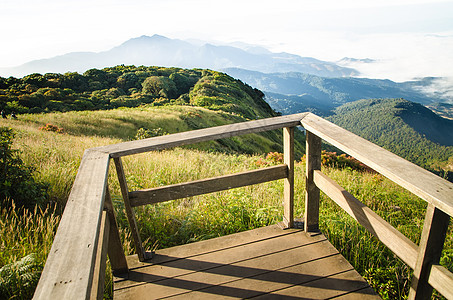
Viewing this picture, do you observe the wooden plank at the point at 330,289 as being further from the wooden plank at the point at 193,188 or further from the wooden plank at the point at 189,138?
the wooden plank at the point at 189,138

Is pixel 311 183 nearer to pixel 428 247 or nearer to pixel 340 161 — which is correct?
pixel 428 247

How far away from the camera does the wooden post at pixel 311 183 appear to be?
2879 mm

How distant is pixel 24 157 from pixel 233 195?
172 inches

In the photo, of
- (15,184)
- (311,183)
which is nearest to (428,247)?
(311,183)

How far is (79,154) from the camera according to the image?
21.4 feet

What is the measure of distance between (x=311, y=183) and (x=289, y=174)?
0.81 ft

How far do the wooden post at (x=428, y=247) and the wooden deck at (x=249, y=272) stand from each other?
702 millimetres

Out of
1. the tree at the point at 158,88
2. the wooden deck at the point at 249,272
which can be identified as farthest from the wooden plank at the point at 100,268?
the tree at the point at 158,88

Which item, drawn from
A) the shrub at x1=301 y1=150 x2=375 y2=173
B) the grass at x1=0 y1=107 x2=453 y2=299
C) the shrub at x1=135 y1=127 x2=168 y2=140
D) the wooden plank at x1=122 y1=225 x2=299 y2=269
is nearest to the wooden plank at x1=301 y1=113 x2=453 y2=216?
the wooden plank at x1=122 y1=225 x2=299 y2=269

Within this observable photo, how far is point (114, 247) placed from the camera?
2.65 m

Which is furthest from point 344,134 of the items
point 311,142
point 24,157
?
point 24,157

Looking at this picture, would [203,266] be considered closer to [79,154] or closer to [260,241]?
[260,241]

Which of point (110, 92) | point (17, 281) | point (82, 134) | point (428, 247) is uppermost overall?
point (428, 247)

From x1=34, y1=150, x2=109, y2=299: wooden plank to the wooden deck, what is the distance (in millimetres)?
1288
